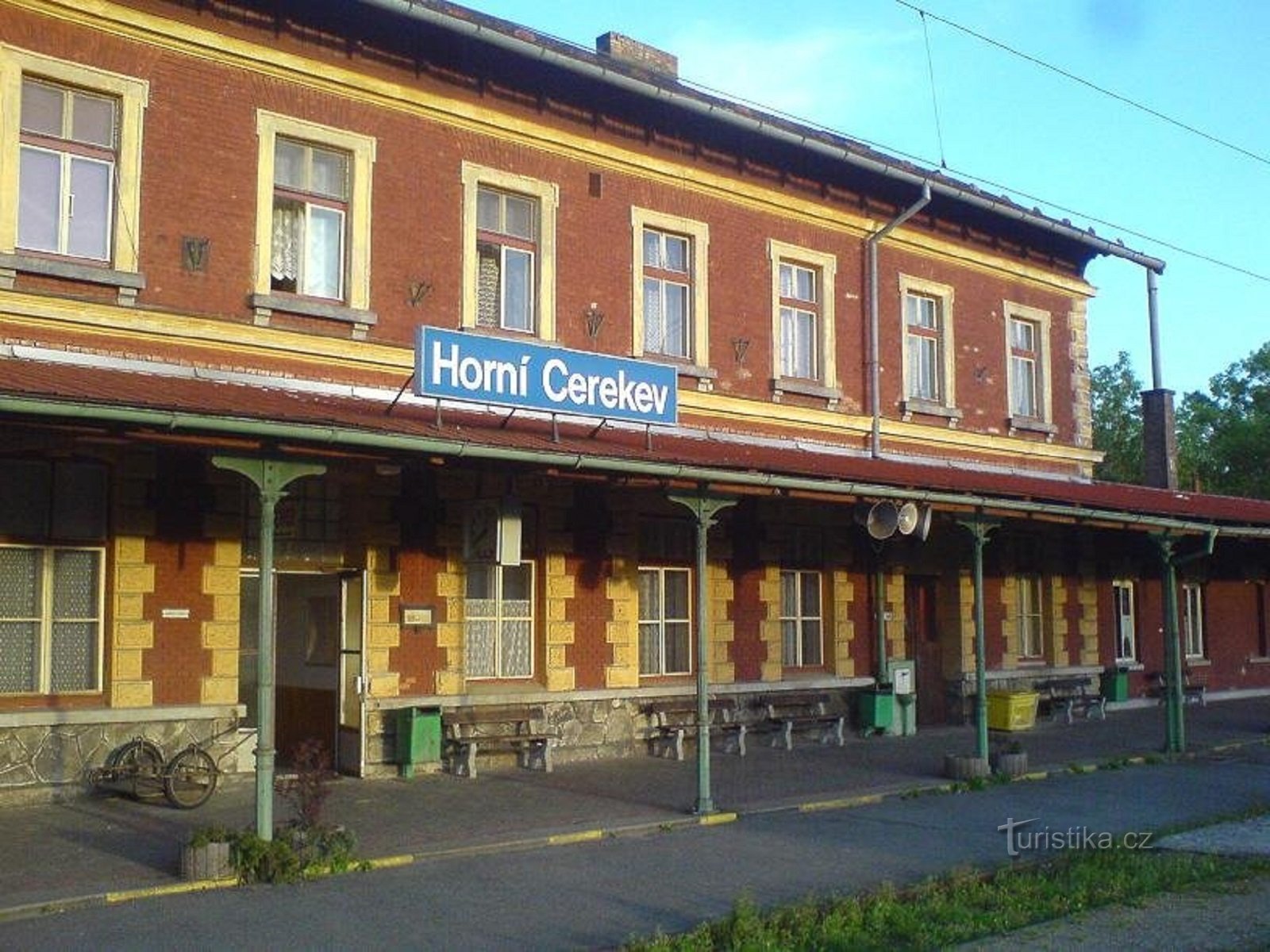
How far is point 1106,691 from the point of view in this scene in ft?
74.1

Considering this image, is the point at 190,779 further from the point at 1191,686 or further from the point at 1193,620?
the point at 1193,620

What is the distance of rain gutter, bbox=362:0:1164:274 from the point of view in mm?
14117

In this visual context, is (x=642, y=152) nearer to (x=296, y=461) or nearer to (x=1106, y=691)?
(x=296, y=461)

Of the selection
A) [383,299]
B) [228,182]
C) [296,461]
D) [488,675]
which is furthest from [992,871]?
[228,182]

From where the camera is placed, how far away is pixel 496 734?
14547 millimetres

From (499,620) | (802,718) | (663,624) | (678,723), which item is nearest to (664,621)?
(663,624)

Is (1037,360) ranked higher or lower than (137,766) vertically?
higher

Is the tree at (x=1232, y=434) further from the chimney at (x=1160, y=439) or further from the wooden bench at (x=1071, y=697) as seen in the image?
the wooden bench at (x=1071, y=697)

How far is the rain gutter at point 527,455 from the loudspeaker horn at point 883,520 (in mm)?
228

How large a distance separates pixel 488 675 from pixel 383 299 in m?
4.18

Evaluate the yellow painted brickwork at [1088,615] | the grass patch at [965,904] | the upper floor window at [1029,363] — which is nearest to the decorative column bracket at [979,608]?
the grass patch at [965,904]

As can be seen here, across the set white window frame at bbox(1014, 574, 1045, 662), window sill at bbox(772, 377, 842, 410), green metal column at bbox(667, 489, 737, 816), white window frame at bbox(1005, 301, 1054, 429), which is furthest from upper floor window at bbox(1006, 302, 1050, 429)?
green metal column at bbox(667, 489, 737, 816)

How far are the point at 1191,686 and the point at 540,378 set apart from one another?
637 inches

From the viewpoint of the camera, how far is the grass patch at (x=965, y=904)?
7551 millimetres
